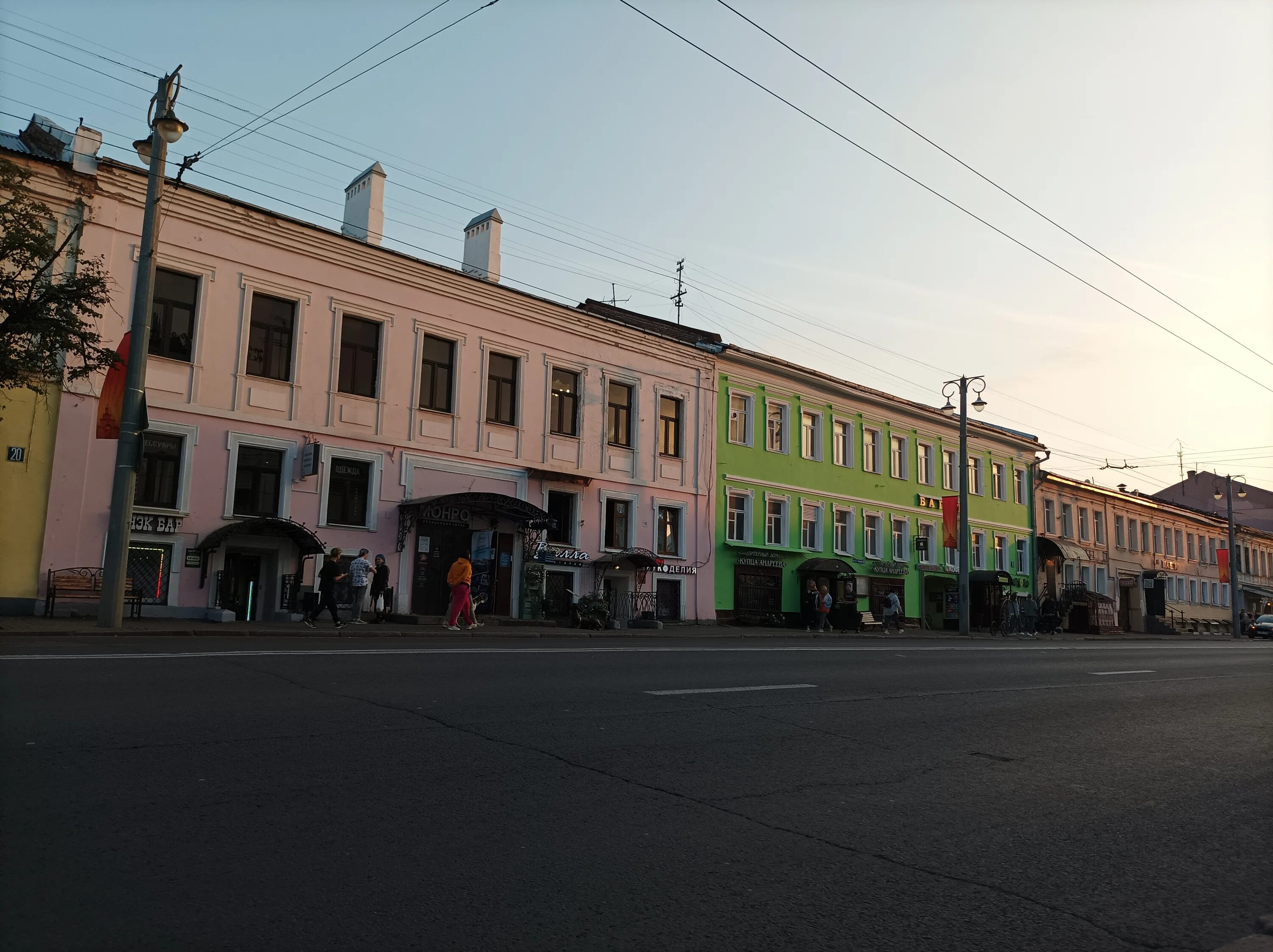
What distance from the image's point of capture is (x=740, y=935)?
3883 millimetres

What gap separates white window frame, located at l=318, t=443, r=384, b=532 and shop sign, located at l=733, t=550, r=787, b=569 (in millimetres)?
13721

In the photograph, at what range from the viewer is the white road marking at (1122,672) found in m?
15.5

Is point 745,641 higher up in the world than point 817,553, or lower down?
lower down

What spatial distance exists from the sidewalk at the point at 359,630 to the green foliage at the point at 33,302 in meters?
4.14

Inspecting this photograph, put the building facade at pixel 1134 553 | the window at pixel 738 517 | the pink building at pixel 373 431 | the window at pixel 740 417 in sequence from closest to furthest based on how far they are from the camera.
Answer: the pink building at pixel 373 431
the window at pixel 738 517
the window at pixel 740 417
the building facade at pixel 1134 553

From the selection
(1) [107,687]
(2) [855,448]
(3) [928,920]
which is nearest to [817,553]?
(2) [855,448]

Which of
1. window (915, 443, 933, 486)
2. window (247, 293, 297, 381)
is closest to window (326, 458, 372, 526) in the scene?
window (247, 293, 297, 381)

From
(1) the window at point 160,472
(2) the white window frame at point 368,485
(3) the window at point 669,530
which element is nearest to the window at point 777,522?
(3) the window at point 669,530

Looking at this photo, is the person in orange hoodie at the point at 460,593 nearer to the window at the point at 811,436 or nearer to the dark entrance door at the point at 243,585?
the dark entrance door at the point at 243,585

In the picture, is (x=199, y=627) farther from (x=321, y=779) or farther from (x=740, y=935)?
(x=740, y=935)

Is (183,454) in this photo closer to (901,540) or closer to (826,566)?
(826,566)

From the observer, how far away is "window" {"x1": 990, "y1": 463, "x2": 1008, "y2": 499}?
49188 millimetres

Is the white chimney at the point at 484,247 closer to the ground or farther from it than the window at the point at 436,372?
farther from it

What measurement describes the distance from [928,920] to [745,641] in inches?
755
